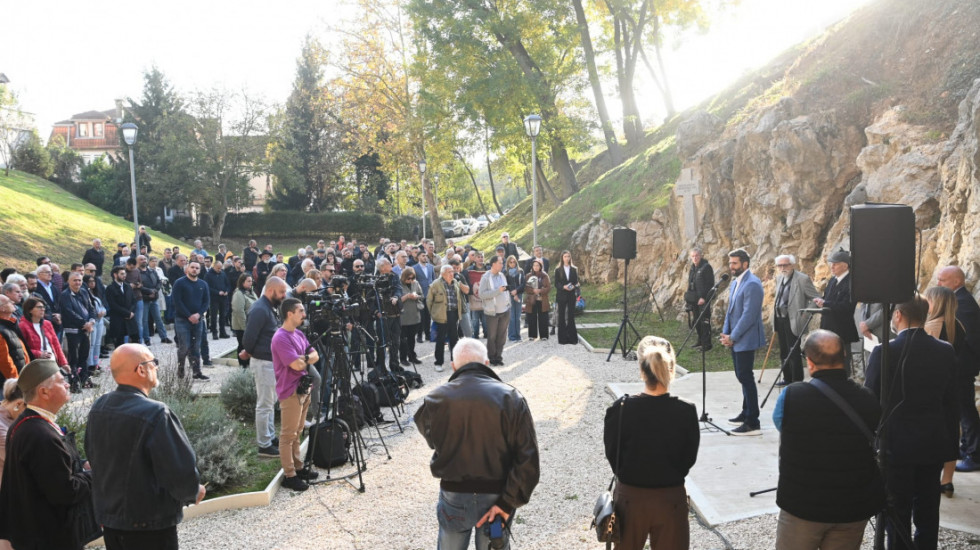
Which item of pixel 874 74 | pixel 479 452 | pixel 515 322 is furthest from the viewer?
pixel 515 322

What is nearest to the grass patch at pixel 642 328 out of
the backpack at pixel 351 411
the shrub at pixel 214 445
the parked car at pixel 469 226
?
the backpack at pixel 351 411

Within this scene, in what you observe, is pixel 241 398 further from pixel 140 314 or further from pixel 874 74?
pixel 874 74

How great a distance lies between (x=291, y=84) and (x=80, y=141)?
3722cm

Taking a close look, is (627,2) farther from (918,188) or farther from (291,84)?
(291,84)

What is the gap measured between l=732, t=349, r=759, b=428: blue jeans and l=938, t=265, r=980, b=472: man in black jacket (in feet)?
6.26

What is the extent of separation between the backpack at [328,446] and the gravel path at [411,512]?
19cm

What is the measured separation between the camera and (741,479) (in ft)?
19.8

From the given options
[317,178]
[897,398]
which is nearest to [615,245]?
[897,398]

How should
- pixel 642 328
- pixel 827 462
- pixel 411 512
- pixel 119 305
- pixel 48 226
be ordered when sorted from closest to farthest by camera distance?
pixel 827 462 → pixel 411 512 → pixel 119 305 → pixel 642 328 → pixel 48 226

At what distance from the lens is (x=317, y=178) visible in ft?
143

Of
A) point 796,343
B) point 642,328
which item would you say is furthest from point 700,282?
point 796,343

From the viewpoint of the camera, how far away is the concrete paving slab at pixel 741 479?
508 cm

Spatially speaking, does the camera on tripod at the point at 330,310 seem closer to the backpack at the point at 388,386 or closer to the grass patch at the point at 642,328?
the backpack at the point at 388,386

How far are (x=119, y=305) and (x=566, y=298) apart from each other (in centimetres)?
844
